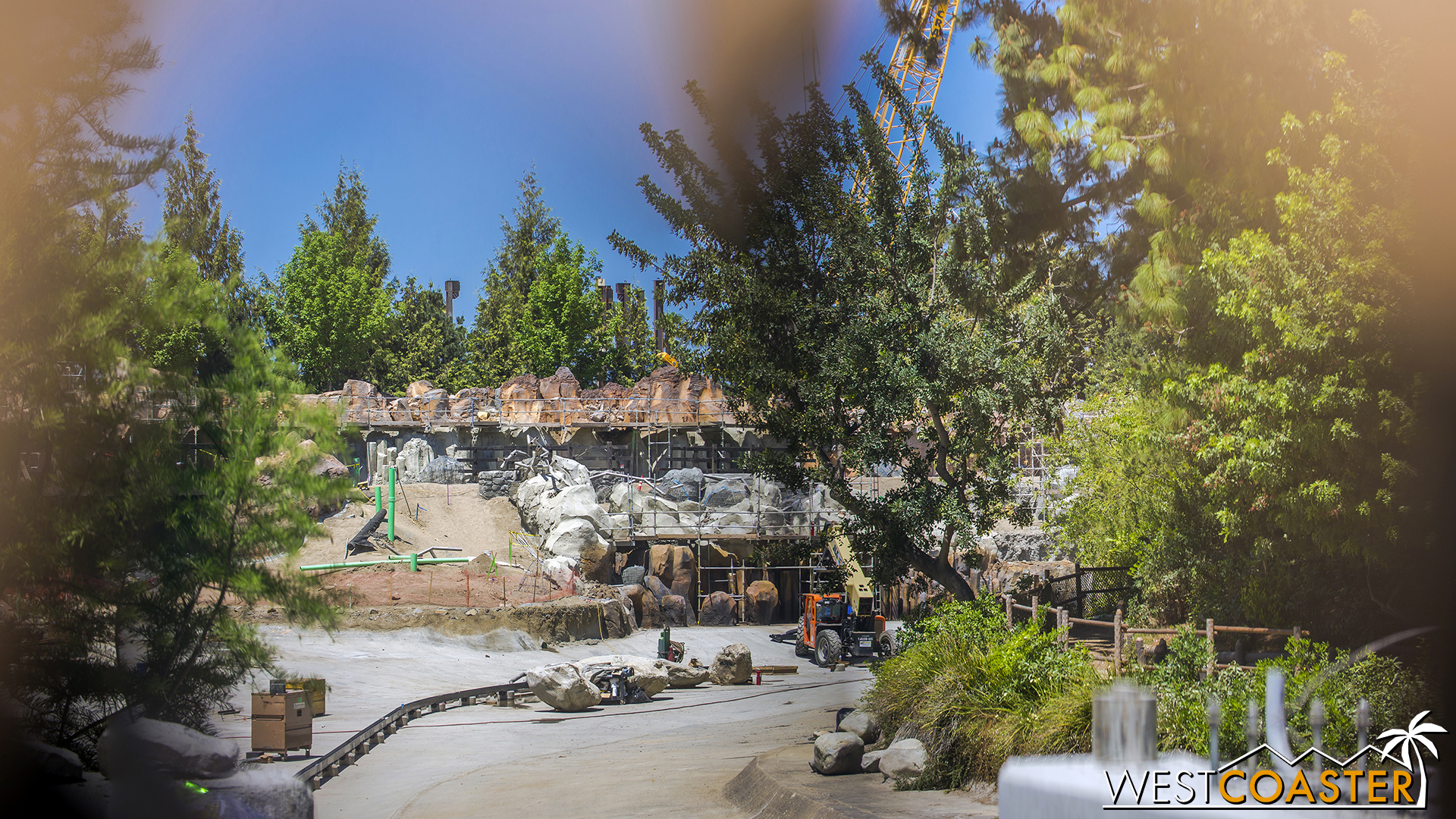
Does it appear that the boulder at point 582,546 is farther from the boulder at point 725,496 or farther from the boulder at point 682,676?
the boulder at point 682,676

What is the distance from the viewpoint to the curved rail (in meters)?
13.1

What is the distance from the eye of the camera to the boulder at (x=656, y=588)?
37375mm

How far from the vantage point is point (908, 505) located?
1473 centimetres

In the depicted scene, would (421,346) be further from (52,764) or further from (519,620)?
(52,764)

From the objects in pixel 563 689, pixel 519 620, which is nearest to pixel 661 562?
pixel 519 620

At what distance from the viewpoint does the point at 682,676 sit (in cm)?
2539

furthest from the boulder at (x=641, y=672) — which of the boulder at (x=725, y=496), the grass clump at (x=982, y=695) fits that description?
the boulder at (x=725, y=496)

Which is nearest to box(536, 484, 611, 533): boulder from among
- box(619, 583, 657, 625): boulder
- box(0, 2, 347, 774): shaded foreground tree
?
box(619, 583, 657, 625): boulder

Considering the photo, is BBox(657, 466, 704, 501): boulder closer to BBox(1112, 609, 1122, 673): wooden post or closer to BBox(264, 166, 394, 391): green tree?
BBox(264, 166, 394, 391): green tree

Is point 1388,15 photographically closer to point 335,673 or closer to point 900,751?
point 900,751

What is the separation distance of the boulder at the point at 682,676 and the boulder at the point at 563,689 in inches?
136

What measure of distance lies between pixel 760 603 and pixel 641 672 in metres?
15.8

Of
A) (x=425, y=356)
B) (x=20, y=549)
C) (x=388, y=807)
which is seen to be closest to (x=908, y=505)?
(x=388, y=807)

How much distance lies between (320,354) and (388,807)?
50.4 meters
